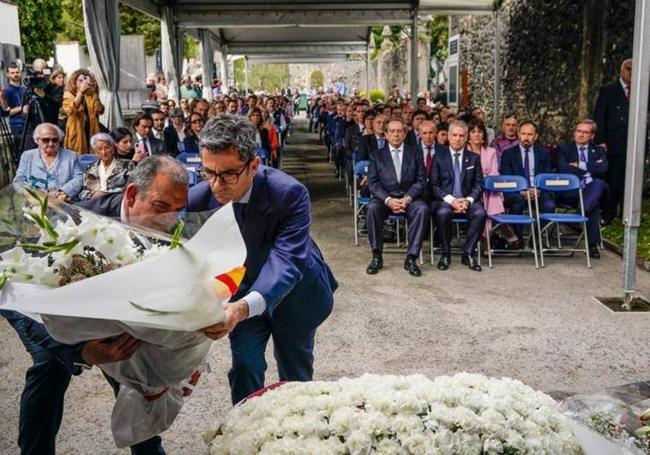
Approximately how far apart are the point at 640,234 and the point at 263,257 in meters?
7.66

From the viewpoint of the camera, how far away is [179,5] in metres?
15.4

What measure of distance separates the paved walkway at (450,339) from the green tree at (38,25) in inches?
1452

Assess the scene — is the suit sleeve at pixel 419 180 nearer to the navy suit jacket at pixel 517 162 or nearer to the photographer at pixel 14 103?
the navy suit jacket at pixel 517 162

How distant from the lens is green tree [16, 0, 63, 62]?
1559 inches

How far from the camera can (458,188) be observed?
28.1ft

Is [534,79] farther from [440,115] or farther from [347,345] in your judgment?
[347,345]

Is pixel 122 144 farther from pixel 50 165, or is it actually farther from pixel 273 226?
pixel 273 226

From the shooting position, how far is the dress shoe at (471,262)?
317 inches

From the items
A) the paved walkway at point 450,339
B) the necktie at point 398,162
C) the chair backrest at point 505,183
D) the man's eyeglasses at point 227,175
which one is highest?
the man's eyeglasses at point 227,175

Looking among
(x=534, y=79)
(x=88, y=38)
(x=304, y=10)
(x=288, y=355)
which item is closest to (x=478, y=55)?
(x=534, y=79)

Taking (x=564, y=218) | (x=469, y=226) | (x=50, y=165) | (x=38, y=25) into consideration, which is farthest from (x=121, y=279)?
(x=38, y=25)

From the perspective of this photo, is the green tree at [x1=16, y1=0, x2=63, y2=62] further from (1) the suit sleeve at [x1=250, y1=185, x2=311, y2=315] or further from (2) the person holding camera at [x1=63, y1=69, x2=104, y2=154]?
(1) the suit sleeve at [x1=250, y1=185, x2=311, y2=315]

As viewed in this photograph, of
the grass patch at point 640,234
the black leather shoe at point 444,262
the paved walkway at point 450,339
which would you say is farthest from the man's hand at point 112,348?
the grass patch at point 640,234

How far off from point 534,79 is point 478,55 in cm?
613
